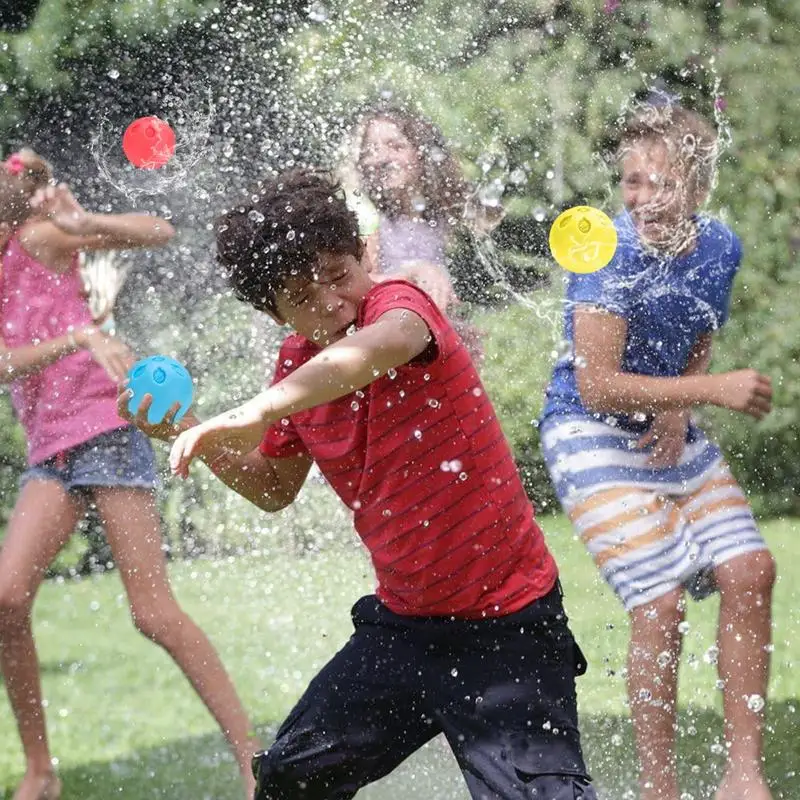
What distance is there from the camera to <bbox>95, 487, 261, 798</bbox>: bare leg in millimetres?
3656

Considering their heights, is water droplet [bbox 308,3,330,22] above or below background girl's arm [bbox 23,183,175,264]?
above

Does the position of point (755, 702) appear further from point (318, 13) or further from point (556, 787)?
point (318, 13)

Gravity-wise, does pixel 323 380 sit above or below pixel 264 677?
above

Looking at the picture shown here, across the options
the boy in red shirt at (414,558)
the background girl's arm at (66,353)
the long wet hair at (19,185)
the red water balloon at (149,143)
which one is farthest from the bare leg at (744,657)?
the red water balloon at (149,143)

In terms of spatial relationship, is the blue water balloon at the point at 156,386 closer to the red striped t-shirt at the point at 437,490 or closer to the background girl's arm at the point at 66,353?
the red striped t-shirt at the point at 437,490

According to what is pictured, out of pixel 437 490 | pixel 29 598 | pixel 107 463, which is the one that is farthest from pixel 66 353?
pixel 437 490

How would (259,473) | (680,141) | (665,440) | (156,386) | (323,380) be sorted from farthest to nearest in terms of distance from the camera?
1. (680,141)
2. (665,440)
3. (259,473)
4. (156,386)
5. (323,380)

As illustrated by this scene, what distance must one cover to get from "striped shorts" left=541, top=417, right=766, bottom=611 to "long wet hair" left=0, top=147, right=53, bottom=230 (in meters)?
1.53

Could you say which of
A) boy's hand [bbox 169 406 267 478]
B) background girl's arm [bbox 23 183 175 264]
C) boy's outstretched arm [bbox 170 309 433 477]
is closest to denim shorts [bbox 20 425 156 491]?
background girl's arm [bbox 23 183 175 264]

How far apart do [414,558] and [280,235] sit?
0.55 metres

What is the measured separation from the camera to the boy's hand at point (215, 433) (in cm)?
210

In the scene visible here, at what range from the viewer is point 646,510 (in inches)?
136

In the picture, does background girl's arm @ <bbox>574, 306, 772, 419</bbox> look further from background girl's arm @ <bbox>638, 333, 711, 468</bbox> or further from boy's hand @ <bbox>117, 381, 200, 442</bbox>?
boy's hand @ <bbox>117, 381, 200, 442</bbox>

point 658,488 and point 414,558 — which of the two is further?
point 658,488
